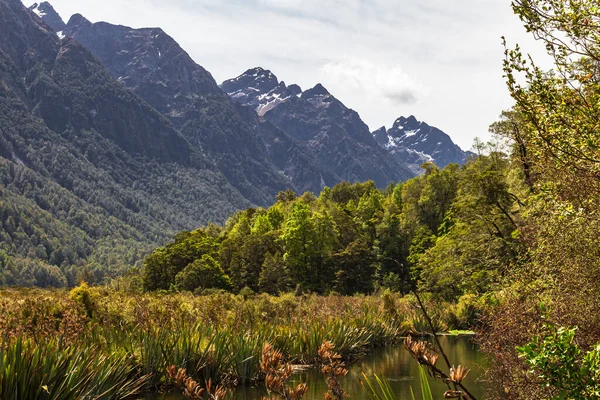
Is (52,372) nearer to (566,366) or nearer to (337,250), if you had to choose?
(566,366)

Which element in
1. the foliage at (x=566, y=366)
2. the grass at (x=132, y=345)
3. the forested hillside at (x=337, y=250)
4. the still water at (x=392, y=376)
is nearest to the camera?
the foliage at (x=566, y=366)

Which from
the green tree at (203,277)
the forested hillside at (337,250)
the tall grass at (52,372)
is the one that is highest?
the tall grass at (52,372)

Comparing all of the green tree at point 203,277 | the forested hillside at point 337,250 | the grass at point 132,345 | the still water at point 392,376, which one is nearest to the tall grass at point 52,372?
the grass at point 132,345

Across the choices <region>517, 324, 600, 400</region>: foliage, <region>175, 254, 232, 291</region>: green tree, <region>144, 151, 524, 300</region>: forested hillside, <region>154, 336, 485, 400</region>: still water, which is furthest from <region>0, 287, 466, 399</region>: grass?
<region>175, 254, 232, 291</region>: green tree

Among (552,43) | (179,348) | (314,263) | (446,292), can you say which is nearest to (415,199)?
(314,263)

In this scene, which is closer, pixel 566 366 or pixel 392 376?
pixel 566 366

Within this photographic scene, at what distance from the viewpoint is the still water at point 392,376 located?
15238mm

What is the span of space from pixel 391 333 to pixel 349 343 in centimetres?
742

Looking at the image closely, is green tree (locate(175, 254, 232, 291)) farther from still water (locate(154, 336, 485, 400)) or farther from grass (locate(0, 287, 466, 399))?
still water (locate(154, 336, 485, 400))

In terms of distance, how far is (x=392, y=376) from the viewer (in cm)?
1881

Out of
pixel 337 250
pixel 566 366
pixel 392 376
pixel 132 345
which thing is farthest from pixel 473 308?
A: pixel 566 366

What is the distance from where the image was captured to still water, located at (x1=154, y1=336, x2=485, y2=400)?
600 inches

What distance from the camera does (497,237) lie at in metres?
32.4

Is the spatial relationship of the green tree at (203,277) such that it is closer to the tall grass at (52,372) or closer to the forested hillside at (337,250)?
the forested hillside at (337,250)
